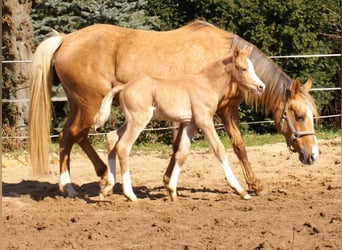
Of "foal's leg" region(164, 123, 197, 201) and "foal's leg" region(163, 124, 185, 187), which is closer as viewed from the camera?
"foal's leg" region(164, 123, 197, 201)

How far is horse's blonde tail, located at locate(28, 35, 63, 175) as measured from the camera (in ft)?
24.8

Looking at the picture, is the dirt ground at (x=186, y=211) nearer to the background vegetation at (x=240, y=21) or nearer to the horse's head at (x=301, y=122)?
the horse's head at (x=301, y=122)

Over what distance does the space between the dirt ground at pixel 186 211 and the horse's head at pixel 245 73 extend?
109 cm

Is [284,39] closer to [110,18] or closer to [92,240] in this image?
[110,18]

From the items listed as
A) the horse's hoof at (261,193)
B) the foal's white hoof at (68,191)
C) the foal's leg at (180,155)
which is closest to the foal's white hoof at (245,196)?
the horse's hoof at (261,193)

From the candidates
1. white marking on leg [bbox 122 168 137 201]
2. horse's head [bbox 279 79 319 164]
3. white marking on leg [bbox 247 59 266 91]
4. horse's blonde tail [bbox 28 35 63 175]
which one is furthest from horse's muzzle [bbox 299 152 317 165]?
horse's blonde tail [bbox 28 35 63 175]

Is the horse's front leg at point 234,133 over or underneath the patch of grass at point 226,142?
over

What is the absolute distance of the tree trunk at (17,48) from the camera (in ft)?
39.2

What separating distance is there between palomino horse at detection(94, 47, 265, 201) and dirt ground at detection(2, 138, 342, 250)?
37 centimetres

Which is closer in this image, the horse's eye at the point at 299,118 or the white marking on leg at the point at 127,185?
the white marking on leg at the point at 127,185

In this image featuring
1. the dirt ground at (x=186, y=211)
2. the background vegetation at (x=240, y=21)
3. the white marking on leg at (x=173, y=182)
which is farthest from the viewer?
the background vegetation at (x=240, y=21)

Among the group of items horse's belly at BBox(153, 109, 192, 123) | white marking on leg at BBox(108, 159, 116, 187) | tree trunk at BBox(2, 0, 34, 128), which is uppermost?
horse's belly at BBox(153, 109, 192, 123)

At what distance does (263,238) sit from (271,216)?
809mm

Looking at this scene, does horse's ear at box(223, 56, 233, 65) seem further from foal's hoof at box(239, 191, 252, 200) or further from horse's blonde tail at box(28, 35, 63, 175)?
horse's blonde tail at box(28, 35, 63, 175)
